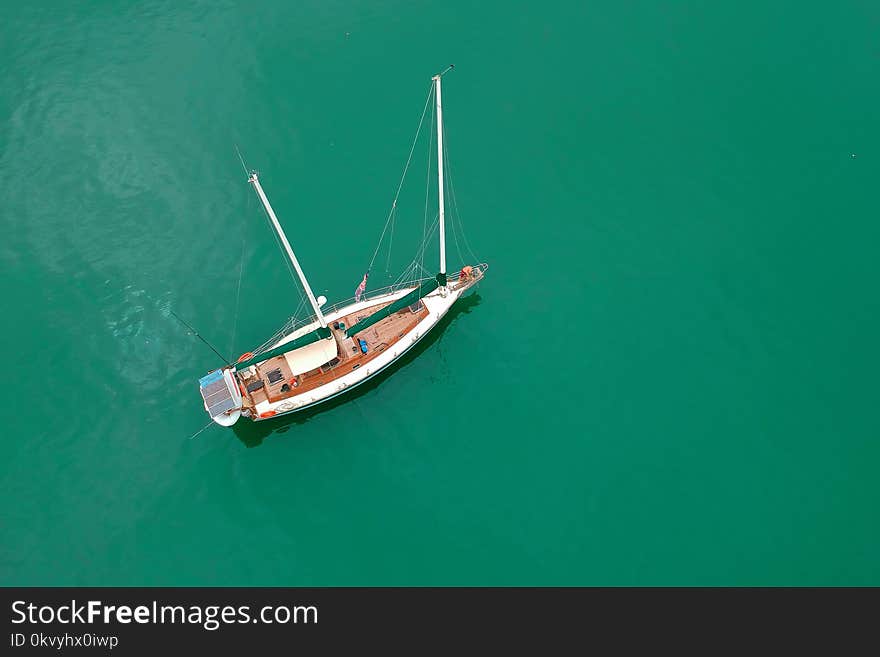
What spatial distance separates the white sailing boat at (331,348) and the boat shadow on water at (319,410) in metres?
1.56

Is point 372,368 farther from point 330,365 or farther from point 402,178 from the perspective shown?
point 402,178

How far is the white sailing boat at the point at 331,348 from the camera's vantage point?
64.8m

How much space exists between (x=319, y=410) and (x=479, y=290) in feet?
70.4

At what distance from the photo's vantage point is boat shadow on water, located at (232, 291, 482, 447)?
68.1 metres

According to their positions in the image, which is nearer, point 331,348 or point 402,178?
point 331,348

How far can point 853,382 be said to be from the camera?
229ft

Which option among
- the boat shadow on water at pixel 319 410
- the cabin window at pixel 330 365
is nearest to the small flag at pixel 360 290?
the cabin window at pixel 330 365

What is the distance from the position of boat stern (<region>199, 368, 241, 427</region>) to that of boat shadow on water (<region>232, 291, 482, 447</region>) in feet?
11.5

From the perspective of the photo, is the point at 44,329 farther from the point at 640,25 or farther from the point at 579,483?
the point at 640,25

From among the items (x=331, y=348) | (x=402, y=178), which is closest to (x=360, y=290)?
(x=331, y=348)

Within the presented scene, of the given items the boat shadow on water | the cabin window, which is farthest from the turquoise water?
the cabin window

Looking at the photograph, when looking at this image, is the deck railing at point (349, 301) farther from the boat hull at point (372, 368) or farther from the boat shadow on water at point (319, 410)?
the boat shadow on water at point (319, 410)

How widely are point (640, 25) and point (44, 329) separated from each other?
3109 inches

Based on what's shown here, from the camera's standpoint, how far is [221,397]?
209 feet
